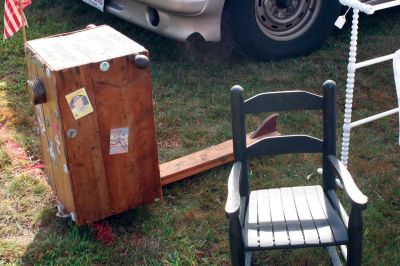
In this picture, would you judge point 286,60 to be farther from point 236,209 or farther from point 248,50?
point 236,209

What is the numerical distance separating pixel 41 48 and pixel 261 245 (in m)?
1.49

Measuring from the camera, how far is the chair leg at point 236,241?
226 centimetres

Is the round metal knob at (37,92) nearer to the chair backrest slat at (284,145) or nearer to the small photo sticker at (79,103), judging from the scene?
the small photo sticker at (79,103)

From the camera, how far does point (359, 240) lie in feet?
7.48

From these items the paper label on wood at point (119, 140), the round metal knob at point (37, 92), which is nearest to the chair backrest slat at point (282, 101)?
the paper label on wood at point (119, 140)

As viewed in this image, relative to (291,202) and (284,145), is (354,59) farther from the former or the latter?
(291,202)

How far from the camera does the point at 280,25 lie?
4.54 m

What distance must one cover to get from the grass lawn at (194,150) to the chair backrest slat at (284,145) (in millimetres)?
526

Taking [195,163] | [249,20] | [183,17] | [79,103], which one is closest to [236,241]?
[79,103]

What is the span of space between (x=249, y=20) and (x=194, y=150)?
1237mm

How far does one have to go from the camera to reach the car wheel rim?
443cm

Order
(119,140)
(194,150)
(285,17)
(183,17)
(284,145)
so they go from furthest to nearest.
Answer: (285,17) < (183,17) < (194,150) < (119,140) < (284,145)

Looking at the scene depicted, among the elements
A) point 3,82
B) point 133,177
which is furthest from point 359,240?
point 3,82

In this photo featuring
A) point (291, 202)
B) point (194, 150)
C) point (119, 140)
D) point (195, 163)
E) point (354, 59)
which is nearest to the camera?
point (291, 202)
